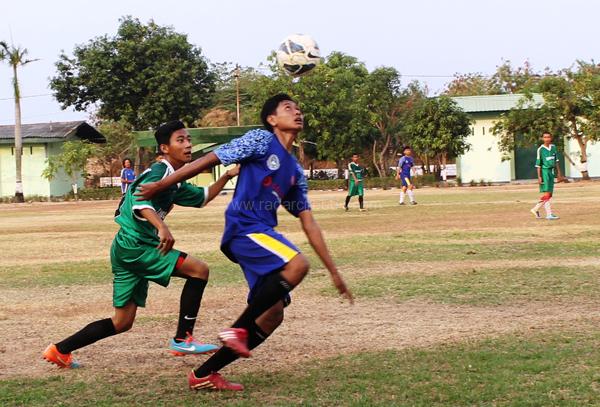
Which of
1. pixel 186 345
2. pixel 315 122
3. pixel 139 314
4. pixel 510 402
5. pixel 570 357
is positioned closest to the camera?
pixel 510 402

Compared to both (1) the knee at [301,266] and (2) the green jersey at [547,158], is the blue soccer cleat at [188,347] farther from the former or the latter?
(2) the green jersey at [547,158]

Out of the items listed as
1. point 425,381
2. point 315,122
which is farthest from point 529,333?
point 315,122

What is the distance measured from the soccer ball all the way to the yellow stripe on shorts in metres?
5.23

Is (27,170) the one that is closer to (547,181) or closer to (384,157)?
(384,157)

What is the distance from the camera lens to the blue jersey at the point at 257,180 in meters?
5.29

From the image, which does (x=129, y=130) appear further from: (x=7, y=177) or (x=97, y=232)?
(x=97, y=232)

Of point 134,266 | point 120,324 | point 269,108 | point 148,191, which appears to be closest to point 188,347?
point 120,324

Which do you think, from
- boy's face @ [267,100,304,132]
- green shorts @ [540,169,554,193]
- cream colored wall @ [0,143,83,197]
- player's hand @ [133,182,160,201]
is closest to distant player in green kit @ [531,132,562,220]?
green shorts @ [540,169,554,193]

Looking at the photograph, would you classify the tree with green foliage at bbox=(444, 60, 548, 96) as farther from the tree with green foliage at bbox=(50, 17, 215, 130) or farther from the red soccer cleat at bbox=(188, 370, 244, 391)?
the red soccer cleat at bbox=(188, 370, 244, 391)

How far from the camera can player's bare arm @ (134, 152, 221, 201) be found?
5.18 metres

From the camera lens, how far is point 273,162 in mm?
5371

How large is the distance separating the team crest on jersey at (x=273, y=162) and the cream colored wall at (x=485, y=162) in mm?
51950

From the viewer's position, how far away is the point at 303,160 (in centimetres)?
5891

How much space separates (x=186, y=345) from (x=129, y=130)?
55666mm
